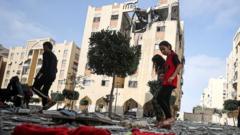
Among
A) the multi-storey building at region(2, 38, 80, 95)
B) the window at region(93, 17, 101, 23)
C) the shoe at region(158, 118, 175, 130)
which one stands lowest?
the shoe at region(158, 118, 175, 130)

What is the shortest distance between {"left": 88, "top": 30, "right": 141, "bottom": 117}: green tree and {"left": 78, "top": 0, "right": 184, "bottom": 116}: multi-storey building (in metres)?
29.7

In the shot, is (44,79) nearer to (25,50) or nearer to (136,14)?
(136,14)

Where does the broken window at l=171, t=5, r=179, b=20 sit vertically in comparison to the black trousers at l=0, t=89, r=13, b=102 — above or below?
above

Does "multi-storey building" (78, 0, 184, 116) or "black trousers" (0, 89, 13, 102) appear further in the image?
"multi-storey building" (78, 0, 184, 116)

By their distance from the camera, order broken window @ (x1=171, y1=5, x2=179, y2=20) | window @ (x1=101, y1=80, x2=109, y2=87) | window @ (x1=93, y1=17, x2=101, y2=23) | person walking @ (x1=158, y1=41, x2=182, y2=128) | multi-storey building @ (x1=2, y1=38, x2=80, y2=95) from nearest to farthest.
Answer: person walking @ (x1=158, y1=41, x2=182, y2=128), window @ (x1=101, y1=80, x2=109, y2=87), broken window @ (x1=171, y1=5, x2=179, y2=20), window @ (x1=93, y1=17, x2=101, y2=23), multi-storey building @ (x1=2, y1=38, x2=80, y2=95)

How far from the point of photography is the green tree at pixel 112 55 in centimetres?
2162

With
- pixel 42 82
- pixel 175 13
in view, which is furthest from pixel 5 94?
pixel 175 13

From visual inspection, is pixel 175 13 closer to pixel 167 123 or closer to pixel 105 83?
pixel 105 83

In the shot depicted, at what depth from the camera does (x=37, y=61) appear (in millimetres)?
80312

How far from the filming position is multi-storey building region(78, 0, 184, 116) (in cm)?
5412

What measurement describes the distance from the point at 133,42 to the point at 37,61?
3109 centimetres

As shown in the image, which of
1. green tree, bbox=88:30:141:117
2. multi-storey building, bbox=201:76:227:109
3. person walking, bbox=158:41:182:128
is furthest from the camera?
multi-storey building, bbox=201:76:227:109

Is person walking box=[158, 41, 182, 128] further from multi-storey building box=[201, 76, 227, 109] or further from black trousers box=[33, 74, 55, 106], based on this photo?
multi-storey building box=[201, 76, 227, 109]

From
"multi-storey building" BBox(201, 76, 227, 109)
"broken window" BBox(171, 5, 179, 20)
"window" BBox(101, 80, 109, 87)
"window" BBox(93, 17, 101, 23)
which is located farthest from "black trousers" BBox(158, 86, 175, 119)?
"multi-storey building" BBox(201, 76, 227, 109)
